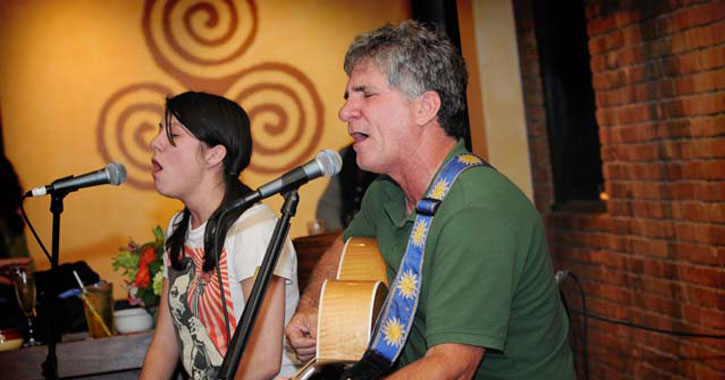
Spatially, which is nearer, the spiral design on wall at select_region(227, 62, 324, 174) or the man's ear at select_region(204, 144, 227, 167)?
the man's ear at select_region(204, 144, 227, 167)

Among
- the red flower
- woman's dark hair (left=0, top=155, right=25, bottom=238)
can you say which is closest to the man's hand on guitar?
the red flower

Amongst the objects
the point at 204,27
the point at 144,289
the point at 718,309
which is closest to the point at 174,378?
the point at 144,289

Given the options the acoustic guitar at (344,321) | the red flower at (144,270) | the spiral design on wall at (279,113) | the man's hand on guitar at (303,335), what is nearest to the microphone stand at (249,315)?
the acoustic guitar at (344,321)

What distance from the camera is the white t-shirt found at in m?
2.25

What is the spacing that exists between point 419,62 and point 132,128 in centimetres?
352

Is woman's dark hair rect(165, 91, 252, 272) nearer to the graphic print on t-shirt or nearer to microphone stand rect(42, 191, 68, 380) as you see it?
the graphic print on t-shirt

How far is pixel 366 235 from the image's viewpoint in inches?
91.1

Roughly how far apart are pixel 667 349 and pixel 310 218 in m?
2.34

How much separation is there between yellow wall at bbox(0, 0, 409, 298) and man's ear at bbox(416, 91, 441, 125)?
11.0 ft

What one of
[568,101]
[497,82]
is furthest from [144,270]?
[568,101]

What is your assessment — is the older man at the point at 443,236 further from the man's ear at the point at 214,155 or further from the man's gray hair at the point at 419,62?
the man's ear at the point at 214,155

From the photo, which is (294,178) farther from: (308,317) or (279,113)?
(279,113)

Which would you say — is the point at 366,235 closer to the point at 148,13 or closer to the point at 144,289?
the point at 144,289

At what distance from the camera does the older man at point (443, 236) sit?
1.66m
